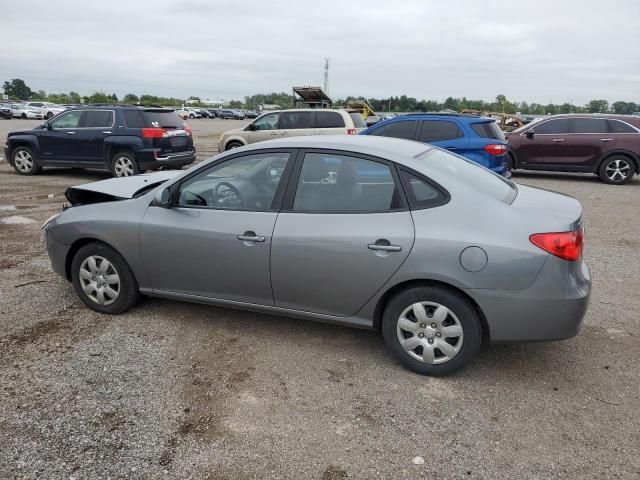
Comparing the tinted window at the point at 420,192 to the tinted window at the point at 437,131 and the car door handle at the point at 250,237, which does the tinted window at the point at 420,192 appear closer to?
the car door handle at the point at 250,237

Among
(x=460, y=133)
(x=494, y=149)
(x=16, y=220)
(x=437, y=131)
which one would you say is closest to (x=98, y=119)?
(x=16, y=220)

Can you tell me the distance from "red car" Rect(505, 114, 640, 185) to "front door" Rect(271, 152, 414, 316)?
34.6 ft

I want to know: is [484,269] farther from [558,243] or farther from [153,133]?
[153,133]

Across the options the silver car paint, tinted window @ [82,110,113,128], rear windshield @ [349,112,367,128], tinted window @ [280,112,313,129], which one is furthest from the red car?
the silver car paint

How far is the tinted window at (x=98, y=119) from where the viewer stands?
11.5 meters

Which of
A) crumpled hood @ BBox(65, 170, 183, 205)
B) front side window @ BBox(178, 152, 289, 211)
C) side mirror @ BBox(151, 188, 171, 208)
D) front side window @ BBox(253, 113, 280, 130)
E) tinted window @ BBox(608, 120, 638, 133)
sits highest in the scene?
tinted window @ BBox(608, 120, 638, 133)

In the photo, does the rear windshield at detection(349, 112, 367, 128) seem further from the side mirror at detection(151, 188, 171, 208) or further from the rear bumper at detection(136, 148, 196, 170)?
the side mirror at detection(151, 188, 171, 208)

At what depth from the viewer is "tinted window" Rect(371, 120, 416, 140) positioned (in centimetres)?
1013

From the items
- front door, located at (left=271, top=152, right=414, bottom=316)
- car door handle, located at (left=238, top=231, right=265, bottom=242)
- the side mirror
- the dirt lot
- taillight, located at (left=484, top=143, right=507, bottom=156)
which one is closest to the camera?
the dirt lot

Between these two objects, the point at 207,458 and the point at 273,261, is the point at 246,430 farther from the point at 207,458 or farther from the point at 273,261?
the point at 273,261

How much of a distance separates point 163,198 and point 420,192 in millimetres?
1961

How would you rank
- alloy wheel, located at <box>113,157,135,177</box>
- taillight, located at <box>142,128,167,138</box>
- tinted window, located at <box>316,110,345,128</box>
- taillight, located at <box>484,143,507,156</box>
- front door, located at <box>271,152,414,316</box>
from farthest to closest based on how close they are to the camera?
tinted window, located at <box>316,110,345,128</box>
alloy wheel, located at <box>113,157,135,177</box>
taillight, located at <box>142,128,167,138</box>
taillight, located at <box>484,143,507,156</box>
front door, located at <box>271,152,414,316</box>

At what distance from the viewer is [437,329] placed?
3383 millimetres

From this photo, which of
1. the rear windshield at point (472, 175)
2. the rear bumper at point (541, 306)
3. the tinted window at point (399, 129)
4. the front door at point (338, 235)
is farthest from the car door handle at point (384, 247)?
the tinted window at point (399, 129)
